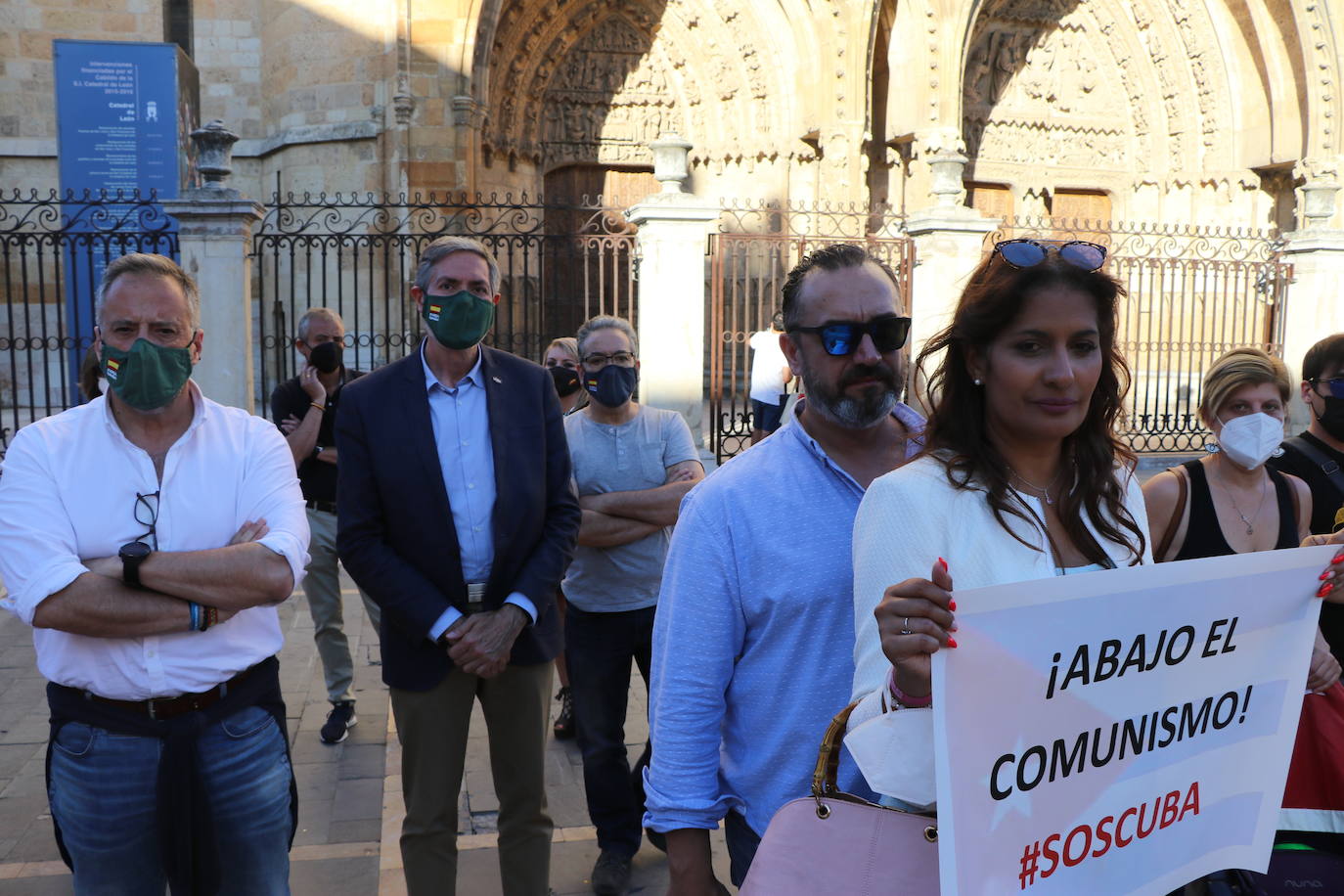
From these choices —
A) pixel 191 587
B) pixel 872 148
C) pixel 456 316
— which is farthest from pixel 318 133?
pixel 191 587

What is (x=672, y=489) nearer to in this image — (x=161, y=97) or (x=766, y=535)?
(x=766, y=535)

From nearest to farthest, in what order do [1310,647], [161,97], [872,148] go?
[1310,647]
[161,97]
[872,148]

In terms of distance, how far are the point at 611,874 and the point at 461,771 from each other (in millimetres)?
799

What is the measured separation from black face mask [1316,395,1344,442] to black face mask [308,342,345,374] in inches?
163

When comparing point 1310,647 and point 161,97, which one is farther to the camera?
point 161,97

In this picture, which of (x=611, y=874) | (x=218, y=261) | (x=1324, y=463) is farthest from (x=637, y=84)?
(x=611, y=874)

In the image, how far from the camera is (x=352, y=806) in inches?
175

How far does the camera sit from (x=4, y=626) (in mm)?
7078

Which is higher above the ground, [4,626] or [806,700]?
[806,700]

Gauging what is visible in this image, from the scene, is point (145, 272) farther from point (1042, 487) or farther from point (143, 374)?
point (1042, 487)

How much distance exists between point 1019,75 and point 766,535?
16718 millimetres

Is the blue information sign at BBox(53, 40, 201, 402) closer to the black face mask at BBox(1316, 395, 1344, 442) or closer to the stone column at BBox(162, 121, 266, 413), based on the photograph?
the stone column at BBox(162, 121, 266, 413)

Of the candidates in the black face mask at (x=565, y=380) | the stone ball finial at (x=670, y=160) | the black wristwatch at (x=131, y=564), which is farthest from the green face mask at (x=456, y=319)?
the stone ball finial at (x=670, y=160)

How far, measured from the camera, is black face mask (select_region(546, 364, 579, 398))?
5.04m
